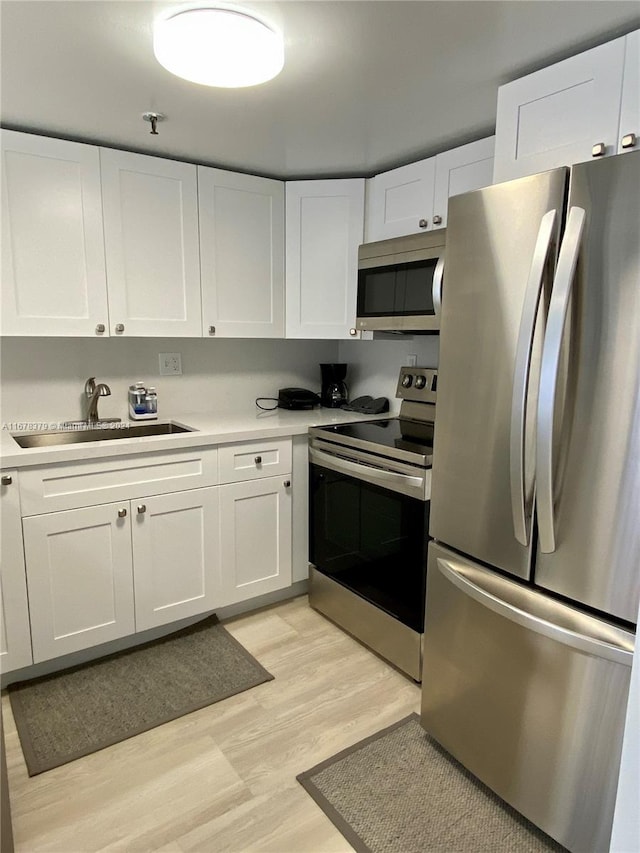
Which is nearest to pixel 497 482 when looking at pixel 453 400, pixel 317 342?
pixel 453 400

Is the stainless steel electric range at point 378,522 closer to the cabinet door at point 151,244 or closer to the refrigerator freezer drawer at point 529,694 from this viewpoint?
the refrigerator freezer drawer at point 529,694

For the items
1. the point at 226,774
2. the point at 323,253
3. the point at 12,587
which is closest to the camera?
the point at 226,774

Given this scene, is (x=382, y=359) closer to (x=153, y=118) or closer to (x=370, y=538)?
(x=370, y=538)

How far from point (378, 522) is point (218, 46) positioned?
167cm

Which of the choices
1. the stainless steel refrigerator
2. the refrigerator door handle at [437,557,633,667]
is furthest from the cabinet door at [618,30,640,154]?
the refrigerator door handle at [437,557,633,667]

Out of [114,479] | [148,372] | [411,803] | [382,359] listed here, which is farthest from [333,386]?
[411,803]

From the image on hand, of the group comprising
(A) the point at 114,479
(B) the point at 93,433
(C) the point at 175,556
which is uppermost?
(B) the point at 93,433

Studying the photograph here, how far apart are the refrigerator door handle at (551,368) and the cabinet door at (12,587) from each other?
69.1 inches

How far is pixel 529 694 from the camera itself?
1427mm

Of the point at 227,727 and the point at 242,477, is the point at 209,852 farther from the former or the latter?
the point at 242,477

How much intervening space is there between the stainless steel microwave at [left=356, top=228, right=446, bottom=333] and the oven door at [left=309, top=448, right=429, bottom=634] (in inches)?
25.9

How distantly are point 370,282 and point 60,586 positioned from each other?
184cm

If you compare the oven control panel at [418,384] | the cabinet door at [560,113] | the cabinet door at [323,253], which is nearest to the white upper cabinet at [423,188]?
the cabinet door at [323,253]

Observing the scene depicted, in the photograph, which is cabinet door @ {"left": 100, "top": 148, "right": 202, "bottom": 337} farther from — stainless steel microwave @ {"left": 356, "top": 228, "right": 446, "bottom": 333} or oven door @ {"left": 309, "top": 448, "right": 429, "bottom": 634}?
oven door @ {"left": 309, "top": 448, "right": 429, "bottom": 634}
